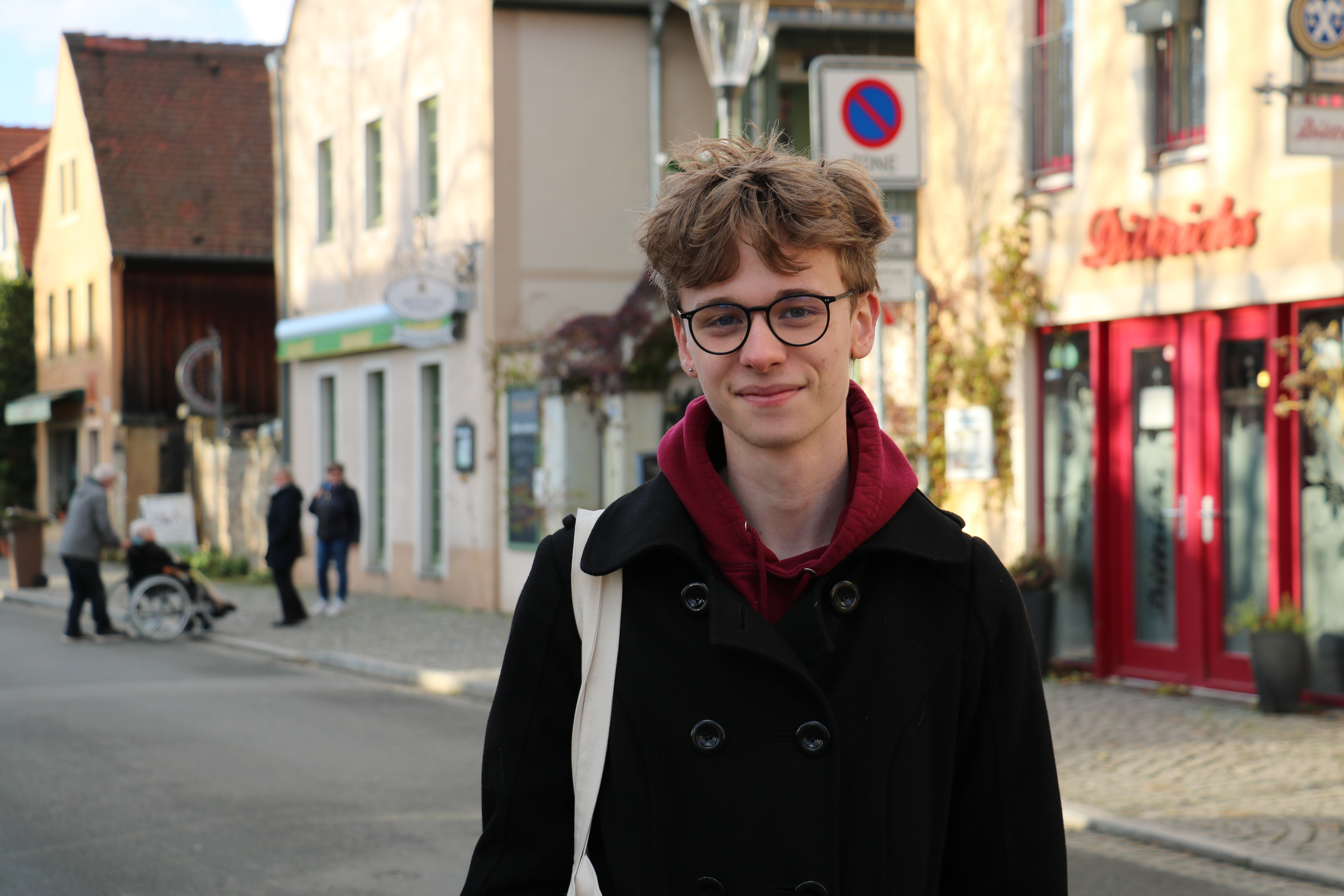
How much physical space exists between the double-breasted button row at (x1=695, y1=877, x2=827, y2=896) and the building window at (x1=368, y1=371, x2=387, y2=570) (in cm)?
2153

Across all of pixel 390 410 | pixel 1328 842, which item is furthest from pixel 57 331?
pixel 1328 842

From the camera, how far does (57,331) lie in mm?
37750

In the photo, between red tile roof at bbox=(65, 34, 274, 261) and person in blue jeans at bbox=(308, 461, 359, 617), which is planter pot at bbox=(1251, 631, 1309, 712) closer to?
person in blue jeans at bbox=(308, 461, 359, 617)

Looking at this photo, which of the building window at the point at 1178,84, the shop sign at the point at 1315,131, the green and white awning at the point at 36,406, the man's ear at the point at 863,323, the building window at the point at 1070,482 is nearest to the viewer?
the man's ear at the point at 863,323

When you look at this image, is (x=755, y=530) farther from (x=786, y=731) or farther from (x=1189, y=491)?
(x=1189, y=491)

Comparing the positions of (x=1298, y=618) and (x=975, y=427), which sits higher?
(x=975, y=427)

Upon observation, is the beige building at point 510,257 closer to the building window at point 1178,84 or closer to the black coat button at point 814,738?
the building window at point 1178,84

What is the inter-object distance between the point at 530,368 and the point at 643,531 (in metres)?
16.8

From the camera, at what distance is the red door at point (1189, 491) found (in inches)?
437

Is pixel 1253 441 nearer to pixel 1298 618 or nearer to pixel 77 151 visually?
pixel 1298 618

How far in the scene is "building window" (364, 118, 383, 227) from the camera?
23.5 metres

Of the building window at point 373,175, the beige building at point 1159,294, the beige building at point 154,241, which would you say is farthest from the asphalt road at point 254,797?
the beige building at point 154,241

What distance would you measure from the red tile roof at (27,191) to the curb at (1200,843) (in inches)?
1489

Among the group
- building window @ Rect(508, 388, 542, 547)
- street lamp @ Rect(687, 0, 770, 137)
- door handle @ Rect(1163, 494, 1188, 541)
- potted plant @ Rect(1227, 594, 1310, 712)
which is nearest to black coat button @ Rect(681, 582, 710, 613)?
potted plant @ Rect(1227, 594, 1310, 712)
